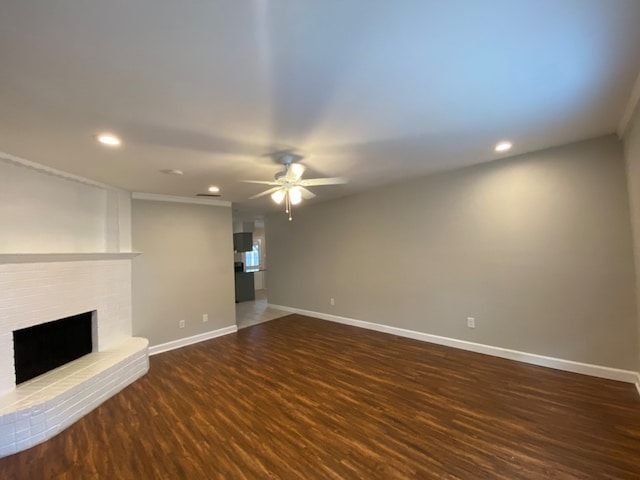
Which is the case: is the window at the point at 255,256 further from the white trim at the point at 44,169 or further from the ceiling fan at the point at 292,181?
the ceiling fan at the point at 292,181

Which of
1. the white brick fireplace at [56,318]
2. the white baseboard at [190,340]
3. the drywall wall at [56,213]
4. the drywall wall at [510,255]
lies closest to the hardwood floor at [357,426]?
the white brick fireplace at [56,318]

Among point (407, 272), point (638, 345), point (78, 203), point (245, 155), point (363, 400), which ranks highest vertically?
point (245, 155)

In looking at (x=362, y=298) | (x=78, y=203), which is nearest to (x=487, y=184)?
(x=362, y=298)

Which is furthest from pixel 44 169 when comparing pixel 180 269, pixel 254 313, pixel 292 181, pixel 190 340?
pixel 254 313

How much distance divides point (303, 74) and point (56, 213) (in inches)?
132

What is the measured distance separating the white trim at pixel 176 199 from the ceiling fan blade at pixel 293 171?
2.48m

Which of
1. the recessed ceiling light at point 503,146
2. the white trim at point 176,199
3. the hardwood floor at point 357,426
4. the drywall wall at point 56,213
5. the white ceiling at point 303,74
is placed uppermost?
the recessed ceiling light at point 503,146

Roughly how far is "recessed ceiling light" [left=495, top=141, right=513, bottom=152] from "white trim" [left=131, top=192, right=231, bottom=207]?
412 centimetres

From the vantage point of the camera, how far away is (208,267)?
15.8ft

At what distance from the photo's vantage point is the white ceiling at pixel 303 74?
1176mm

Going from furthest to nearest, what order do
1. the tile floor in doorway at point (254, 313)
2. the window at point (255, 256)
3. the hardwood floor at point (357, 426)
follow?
the window at point (255, 256) < the tile floor in doorway at point (254, 313) < the hardwood floor at point (357, 426)

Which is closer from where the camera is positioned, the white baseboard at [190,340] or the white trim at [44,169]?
the white trim at [44,169]

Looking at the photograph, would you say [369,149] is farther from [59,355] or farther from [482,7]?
[59,355]

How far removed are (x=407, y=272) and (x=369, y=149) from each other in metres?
2.28
